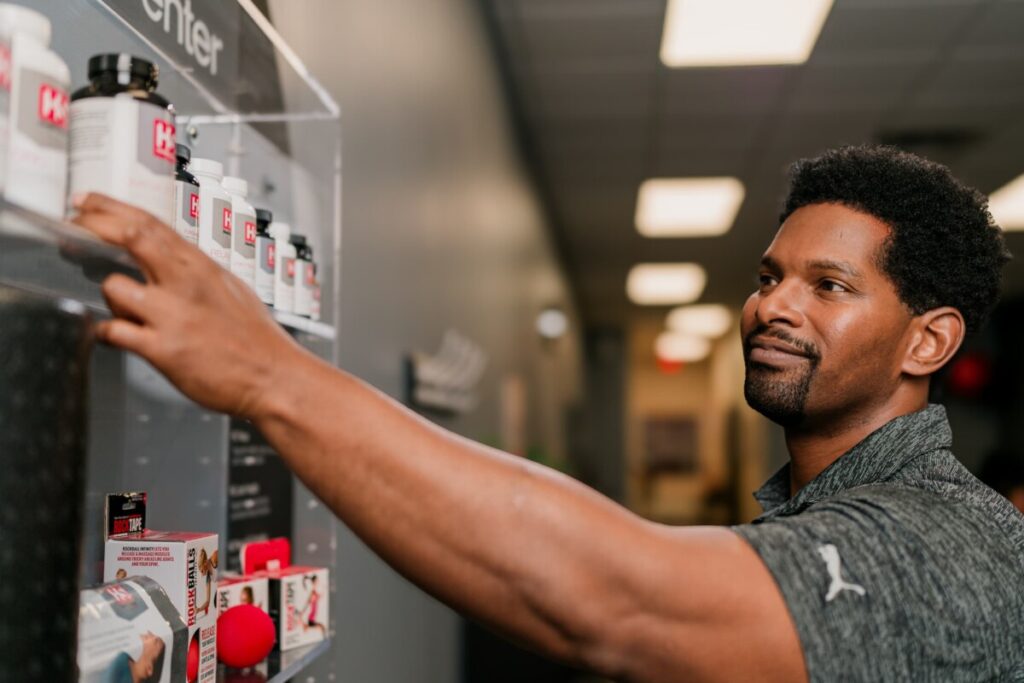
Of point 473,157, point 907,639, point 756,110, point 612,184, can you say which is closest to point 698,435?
point 612,184

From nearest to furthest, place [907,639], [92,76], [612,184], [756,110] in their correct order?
1. [92,76]
2. [907,639]
3. [756,110]
4. [612,184]

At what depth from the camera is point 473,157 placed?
3.77m

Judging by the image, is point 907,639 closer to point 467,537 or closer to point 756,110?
point 467,537

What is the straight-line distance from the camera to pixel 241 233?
1142 millimetres

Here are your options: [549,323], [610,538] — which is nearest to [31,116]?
[610,538]

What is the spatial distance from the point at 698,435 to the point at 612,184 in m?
12.5

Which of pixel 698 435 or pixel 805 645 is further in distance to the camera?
pixel 698 435

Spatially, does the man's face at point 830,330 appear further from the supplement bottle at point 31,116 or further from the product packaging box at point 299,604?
the supplement bottle at point 31,116

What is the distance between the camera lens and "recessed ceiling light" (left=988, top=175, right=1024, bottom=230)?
6.19 m

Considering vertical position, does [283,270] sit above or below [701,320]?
→ below

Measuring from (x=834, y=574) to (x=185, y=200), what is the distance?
73cm

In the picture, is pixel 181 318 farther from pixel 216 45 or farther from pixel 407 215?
pixel 407 215

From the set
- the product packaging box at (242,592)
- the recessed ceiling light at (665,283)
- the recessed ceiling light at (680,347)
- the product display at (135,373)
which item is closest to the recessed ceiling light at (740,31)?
the product display at (135,373)

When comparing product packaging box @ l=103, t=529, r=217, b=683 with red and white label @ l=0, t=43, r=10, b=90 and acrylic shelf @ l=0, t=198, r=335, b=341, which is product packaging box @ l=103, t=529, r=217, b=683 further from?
red and white label @ l=0, t=43, r=10, b=90
